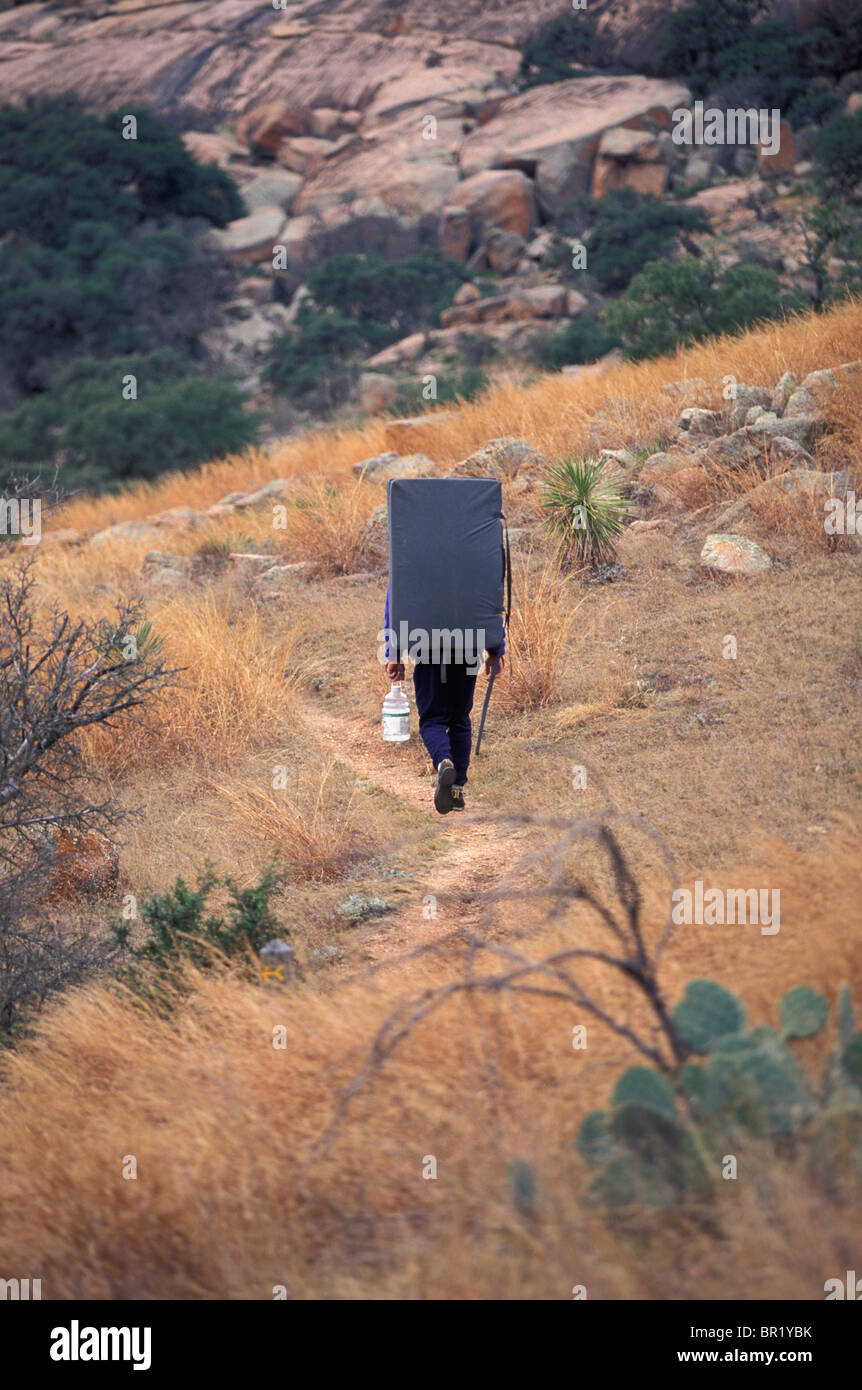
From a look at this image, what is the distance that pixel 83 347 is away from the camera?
28.9m

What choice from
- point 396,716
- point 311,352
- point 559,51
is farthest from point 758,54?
point 396,716

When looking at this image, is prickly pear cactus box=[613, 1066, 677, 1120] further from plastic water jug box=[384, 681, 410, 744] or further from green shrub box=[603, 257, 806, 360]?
green shrub box=[603, 257, 806, 360]

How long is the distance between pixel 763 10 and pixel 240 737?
135 ft

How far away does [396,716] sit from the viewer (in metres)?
6.41

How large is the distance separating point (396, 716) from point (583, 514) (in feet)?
8.72

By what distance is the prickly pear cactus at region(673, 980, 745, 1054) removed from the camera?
2.40 metres

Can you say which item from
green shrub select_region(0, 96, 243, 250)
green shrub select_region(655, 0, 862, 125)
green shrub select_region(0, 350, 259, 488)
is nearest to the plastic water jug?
green shrub select_region(0, 350, 259, 488)

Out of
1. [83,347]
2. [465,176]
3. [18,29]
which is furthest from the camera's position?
[18,29]

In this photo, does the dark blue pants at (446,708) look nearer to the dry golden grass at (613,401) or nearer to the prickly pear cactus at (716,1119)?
the prickly pear cactus at (716,1119)

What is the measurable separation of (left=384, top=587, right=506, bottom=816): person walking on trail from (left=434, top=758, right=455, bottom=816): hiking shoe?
0.27ft

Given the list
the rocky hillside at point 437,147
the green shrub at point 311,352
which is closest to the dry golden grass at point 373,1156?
the rocky hillside at point 437,147

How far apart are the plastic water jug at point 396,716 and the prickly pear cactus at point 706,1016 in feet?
13.2
